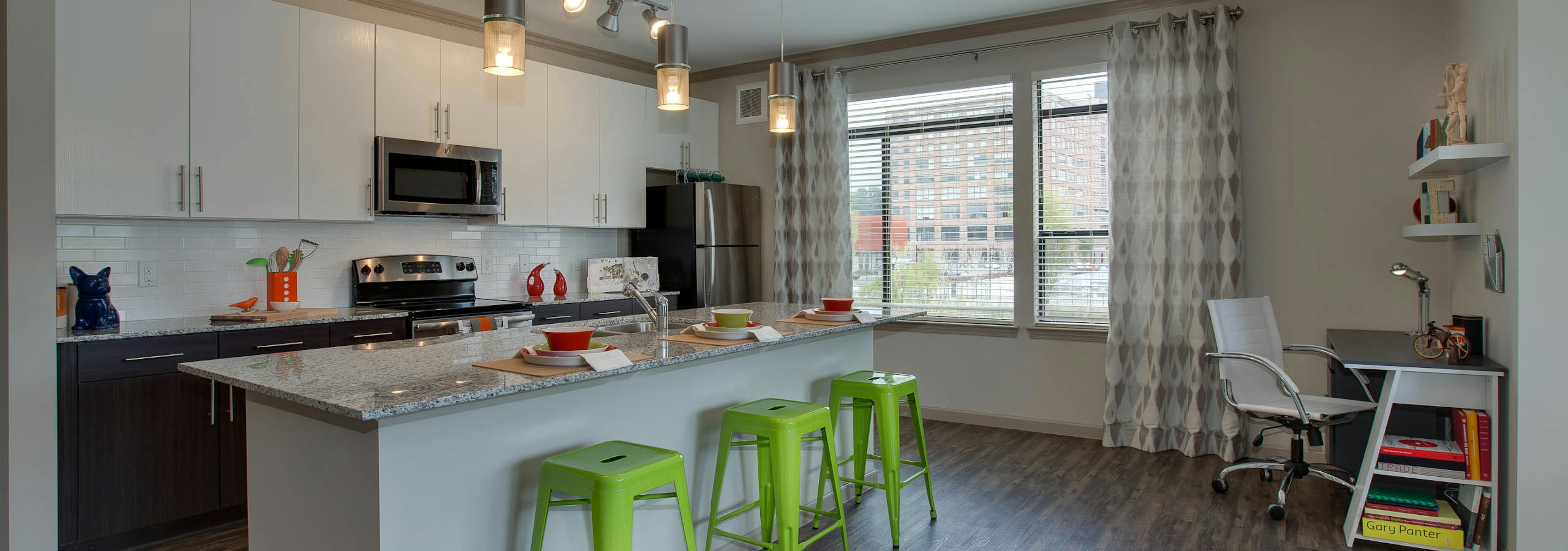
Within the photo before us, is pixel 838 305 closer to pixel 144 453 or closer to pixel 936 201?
pixel 936 201

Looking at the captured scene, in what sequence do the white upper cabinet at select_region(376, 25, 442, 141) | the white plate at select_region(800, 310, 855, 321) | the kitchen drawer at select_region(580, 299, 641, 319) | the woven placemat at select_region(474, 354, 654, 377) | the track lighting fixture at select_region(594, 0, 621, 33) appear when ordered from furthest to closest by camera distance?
the kitchen drawer at select_region(580, 299, 641, 319) < the white upper cabinet at select_region(376, 25, 442, 141) < the track lighting fixture at select_region(594, 0, 621, 33) < the white plate at select_region(800, 310, 855, 321) < the woven placemat at select_region(474, 354, 654, 377)

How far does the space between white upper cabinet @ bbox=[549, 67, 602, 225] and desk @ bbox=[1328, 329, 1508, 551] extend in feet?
12.7

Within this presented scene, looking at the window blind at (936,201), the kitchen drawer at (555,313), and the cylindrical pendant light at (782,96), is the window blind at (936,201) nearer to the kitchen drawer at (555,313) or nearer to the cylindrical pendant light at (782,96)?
the kitchen drawer at (555,313)

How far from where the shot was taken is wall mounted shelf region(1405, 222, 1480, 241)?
3.00 m

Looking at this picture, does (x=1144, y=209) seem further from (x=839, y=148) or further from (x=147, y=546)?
(x=147, y=546)

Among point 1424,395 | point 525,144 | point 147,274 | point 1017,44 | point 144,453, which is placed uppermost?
point 1017,44

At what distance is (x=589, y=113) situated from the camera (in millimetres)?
4945

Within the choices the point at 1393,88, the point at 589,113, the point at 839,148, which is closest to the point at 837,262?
the point at 839,148

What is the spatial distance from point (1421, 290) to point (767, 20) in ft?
11.2

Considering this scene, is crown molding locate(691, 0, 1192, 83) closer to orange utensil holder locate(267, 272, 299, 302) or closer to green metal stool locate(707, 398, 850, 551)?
green metal stool locate(707, 398, 850, 551)

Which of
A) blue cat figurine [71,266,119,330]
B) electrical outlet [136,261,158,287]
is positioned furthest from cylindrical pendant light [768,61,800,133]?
electrical outlet [136,261,158,287]

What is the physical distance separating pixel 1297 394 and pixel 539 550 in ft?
9.56

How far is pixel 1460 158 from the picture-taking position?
109 inches

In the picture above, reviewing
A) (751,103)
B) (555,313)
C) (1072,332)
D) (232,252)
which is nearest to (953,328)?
(1072,332)
